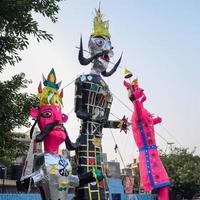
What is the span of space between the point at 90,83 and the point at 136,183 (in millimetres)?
22180

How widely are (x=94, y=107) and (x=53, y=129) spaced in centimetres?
249

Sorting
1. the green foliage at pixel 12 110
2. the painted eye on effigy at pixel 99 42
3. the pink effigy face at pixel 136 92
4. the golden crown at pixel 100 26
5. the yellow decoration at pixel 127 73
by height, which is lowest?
the green foliage at pixel 12 110

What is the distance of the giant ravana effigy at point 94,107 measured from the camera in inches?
405

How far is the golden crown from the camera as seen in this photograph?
1196 cm

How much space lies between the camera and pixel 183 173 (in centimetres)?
2586

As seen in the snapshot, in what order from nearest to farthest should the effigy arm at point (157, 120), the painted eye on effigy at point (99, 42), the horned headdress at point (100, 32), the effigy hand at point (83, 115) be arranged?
the effigy hand at point (83, 115) < the horned headdress at point (100, 32) < the painted eye on effigy at point (99, 42) < the effigy arm at point (157, 120)

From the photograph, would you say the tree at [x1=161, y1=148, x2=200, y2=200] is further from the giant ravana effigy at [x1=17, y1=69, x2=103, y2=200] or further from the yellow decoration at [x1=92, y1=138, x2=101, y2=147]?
the giant ravana effigy at [x1=17, y1=69, x2=103, y2=200]

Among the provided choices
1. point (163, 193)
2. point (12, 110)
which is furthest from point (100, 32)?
point (12, 110)

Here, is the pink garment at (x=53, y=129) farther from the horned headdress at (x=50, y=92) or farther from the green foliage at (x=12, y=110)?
the green foliage at (x=12, y=110)

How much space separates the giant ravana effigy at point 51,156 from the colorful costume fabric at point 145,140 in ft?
13.5

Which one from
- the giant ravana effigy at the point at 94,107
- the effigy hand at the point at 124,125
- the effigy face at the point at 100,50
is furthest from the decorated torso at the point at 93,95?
the effigy hand at the point at 124,125

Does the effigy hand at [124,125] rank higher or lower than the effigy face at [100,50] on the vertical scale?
lower

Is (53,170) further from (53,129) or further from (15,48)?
(15,48)

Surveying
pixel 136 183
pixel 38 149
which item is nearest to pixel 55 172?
pixel 38 149
